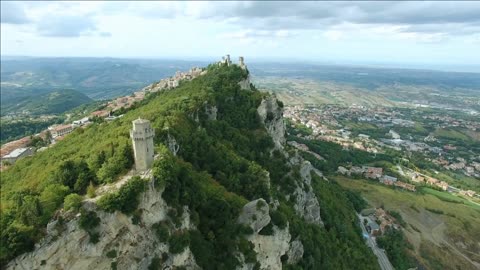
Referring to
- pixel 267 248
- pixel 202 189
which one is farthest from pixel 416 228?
pixel 202 189

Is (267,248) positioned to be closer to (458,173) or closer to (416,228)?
(416,228)

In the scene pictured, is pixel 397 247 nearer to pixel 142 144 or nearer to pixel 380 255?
pixel 380 255

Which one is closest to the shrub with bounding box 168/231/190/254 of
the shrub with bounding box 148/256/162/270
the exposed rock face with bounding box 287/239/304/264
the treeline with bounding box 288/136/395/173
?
the shrub with bounding box 148/256/162/270

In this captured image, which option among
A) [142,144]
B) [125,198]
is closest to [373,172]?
[142,144]

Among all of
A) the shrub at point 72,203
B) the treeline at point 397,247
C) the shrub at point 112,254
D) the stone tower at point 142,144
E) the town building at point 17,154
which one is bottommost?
the treeline at point 397,247

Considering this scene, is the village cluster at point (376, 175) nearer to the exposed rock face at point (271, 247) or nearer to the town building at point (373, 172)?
the town building at point (373, 172)

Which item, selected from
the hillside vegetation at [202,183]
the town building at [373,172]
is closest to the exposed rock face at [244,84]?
the hillside vegetation at [202,183]

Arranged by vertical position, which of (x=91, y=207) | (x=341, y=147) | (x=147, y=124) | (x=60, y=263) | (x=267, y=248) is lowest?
(x=341, y=147)
